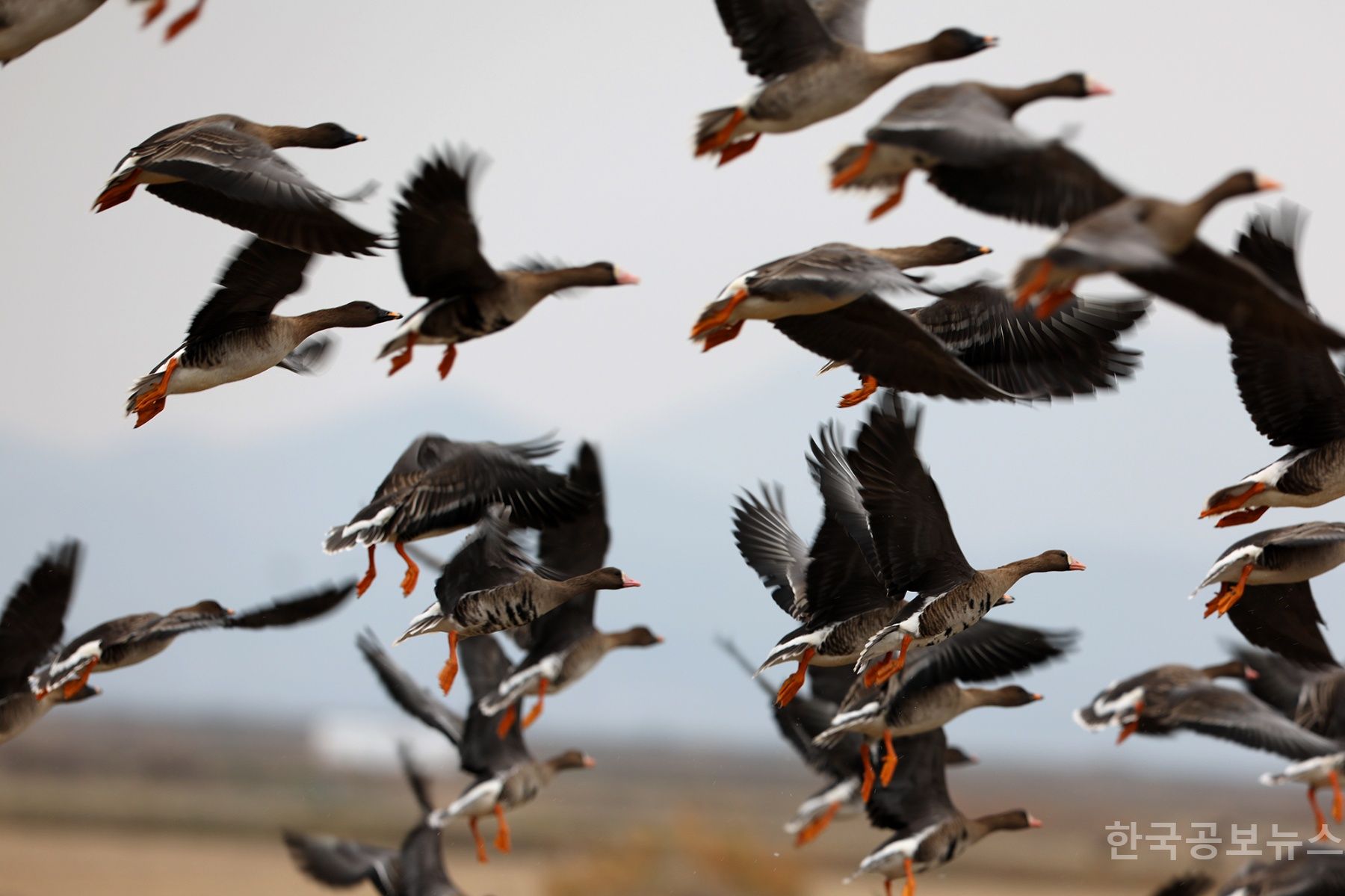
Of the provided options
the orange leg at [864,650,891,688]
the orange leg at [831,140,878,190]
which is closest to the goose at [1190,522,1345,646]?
the orange leg at [864,650,891,688]

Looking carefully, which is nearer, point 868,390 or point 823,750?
point 868,390

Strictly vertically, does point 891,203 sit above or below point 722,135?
below

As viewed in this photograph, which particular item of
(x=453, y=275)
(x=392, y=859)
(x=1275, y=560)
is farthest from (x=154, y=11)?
(x=392, y=859)

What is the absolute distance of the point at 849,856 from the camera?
28.9 metres

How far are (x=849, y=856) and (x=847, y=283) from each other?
24138 millimetres

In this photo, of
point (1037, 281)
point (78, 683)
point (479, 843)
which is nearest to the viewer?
point (1037, 281)

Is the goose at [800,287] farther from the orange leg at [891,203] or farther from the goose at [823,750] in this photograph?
the goose at [823,750]

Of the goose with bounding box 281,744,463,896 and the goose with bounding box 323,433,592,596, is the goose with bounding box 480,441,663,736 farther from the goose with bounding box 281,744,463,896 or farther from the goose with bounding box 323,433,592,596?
the goose with bounding box 323,433,592,596

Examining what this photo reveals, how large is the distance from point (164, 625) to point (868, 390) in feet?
14.7

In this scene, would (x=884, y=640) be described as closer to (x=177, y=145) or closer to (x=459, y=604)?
(x=459, y=604)

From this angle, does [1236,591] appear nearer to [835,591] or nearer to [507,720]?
[835,591]

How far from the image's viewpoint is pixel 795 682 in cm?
831

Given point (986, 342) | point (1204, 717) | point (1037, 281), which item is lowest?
point (1204, 717)

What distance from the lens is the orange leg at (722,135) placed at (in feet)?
21.0
